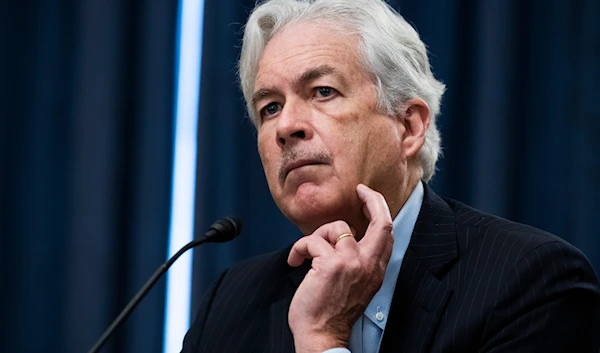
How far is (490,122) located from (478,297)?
1.30m

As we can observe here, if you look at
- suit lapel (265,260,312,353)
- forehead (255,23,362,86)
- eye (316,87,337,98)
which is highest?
forehead (255,23,362,86)

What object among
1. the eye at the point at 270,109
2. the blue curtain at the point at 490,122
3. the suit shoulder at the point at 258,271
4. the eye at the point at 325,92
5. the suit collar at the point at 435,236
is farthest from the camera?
the blue curtain at the point at 490,122

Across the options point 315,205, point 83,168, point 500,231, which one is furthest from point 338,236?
point 83,168

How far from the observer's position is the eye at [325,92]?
2.03 metres

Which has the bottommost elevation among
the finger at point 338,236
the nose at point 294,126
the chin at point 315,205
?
the finger at point 338,236

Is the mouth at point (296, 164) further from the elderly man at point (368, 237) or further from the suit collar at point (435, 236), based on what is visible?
the suit collar at point (435, 236)

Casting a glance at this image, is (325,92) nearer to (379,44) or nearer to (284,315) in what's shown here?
(379,44)

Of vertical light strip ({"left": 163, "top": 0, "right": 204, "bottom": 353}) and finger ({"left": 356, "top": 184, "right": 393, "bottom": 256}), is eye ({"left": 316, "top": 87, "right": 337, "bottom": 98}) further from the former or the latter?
vertical light strip ({"left": 163, "top": 0, "right": 204, "bottom": 353})

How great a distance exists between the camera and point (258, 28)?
7.42 ft

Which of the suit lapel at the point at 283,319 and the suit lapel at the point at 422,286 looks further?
the suit lapel at the point at 283,319

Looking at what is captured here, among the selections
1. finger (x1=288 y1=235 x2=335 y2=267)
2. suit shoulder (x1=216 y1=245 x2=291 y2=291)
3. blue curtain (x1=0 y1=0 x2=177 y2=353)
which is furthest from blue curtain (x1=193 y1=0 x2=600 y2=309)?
finger (x1=288 y1=235 x2=335 y2=267)

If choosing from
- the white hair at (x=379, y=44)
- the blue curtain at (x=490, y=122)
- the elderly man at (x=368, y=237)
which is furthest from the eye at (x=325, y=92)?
the blue curtain at (x=490, y=122)

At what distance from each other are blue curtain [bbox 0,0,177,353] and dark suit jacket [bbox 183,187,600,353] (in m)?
0.93

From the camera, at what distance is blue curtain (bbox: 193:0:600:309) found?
A: 289 centimetres
